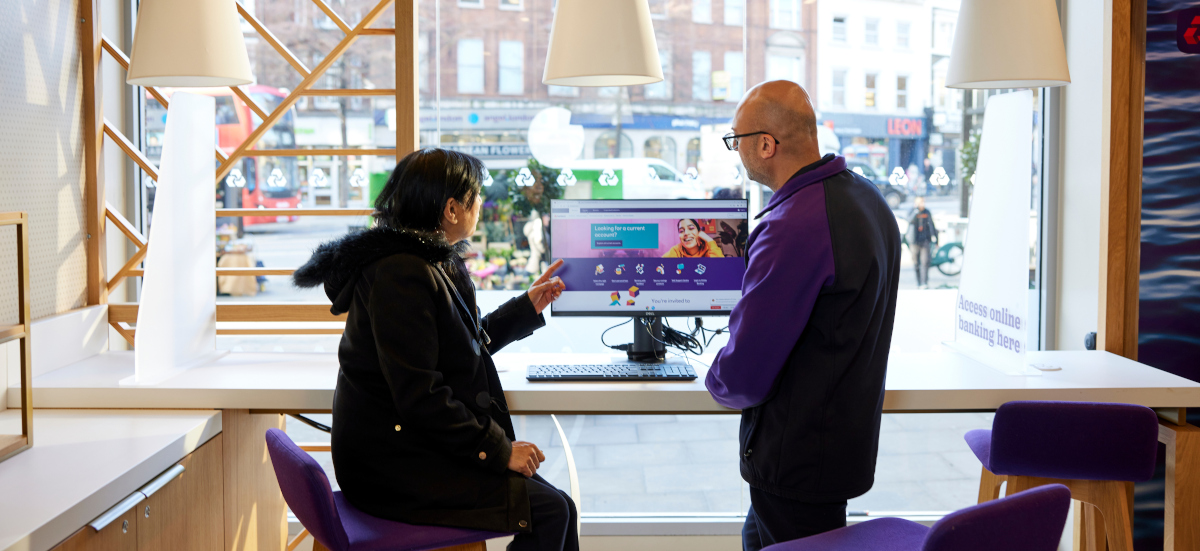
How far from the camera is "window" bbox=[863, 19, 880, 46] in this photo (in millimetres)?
3344

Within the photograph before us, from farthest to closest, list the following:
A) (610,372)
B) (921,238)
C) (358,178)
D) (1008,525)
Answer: (921,238), (358,178), (610,372), (1008,525)

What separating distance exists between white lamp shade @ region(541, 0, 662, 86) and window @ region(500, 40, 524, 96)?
43.2 inches

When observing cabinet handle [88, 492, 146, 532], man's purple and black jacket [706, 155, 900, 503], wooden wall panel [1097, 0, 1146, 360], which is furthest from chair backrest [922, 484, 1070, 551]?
wooden wall panel [1097, 0, 1146, 360]

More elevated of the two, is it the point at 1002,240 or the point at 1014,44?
the point at 1014,44

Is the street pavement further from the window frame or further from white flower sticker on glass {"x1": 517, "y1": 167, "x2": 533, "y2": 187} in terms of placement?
the window frame

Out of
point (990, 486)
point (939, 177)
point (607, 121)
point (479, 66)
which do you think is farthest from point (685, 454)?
point (479, 66)

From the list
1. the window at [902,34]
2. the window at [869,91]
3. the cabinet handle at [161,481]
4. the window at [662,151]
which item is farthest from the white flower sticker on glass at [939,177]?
the cabinet handle at [161,481]

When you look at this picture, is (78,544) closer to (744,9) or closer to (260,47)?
(260,47)

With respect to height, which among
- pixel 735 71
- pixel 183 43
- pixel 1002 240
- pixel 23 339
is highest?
pixel 735 71

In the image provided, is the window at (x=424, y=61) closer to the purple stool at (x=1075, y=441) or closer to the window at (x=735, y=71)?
the window at (x=735, y=71)

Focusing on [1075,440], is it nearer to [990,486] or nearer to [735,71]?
[990,486]

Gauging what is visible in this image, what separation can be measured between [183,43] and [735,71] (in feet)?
6.57

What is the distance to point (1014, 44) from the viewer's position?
2359 mm

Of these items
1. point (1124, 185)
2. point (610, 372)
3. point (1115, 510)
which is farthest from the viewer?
point (1124, 185)
